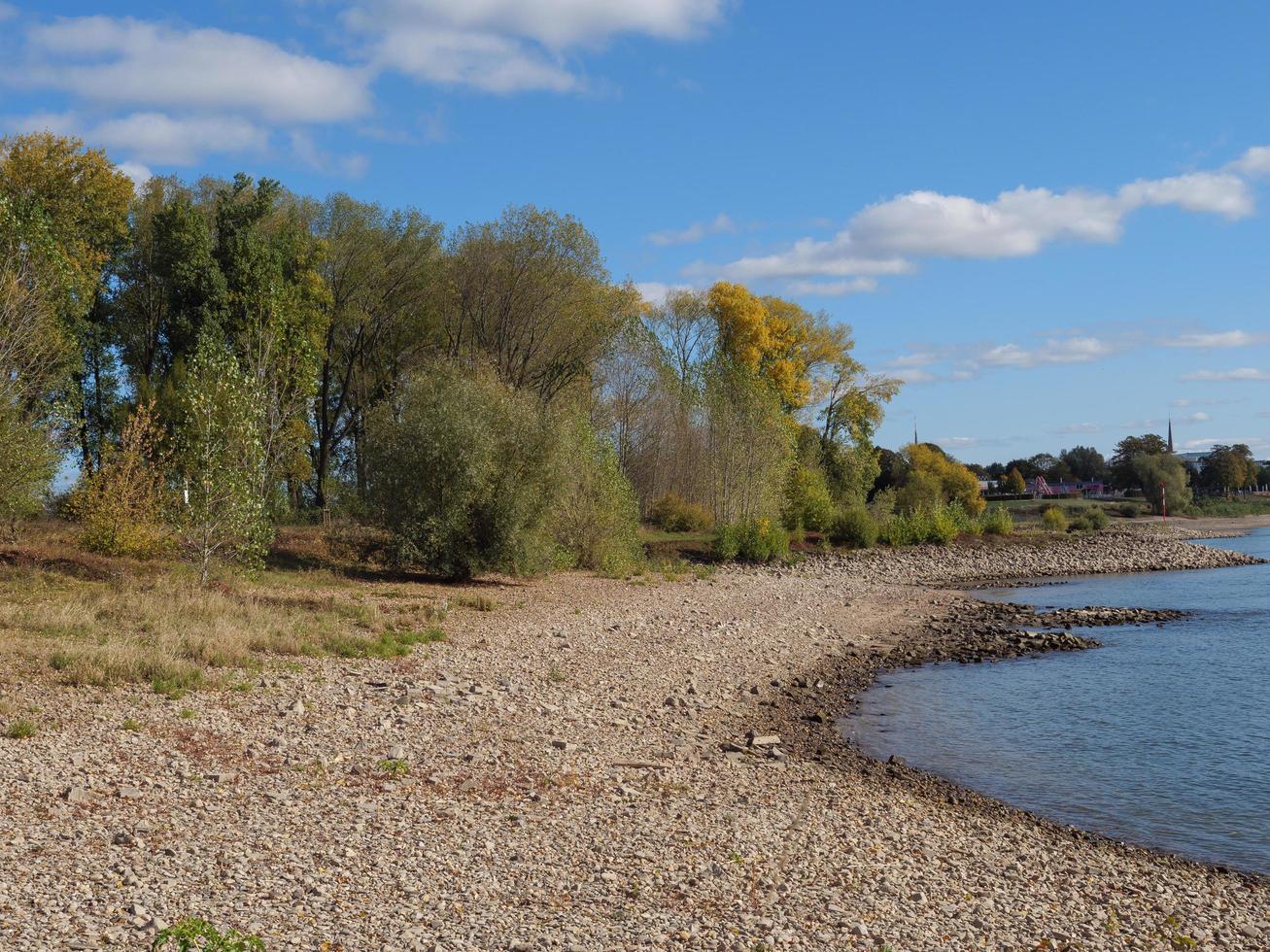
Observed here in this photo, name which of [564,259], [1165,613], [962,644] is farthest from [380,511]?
[1165,613]

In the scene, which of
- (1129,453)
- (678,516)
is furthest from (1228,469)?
(678,516)

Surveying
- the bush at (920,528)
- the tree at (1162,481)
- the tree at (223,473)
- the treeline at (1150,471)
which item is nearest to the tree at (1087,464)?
the treeline at (1150,471)

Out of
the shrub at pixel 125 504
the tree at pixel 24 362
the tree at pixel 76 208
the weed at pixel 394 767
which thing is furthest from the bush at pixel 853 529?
the weed at pixel 394 767

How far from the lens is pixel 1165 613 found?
38.6 m

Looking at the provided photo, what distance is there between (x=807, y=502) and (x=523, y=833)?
50.2 m

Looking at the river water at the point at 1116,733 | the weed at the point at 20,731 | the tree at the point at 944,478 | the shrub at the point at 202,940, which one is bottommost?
the river water at the point at 1116,733

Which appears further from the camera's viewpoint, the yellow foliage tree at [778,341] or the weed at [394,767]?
the yellow foliage tree at [778,341]

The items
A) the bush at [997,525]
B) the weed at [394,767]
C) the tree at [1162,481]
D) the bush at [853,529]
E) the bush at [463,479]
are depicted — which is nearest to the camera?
the weed at [394,767]

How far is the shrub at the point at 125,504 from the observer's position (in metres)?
25.9

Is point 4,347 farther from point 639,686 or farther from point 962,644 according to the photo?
point 962,644

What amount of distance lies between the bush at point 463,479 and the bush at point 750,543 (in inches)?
707

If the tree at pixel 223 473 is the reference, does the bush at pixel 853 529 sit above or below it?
below

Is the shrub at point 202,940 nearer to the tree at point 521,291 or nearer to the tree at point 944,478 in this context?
the tree at point 521,291

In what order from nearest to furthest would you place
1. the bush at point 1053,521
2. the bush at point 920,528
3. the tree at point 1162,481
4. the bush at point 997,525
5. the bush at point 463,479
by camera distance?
the bush at point 463,479, the bush at point 920,528, the bush at point 997,525, the bush at point 1053,521, the tree at point 1162,481
